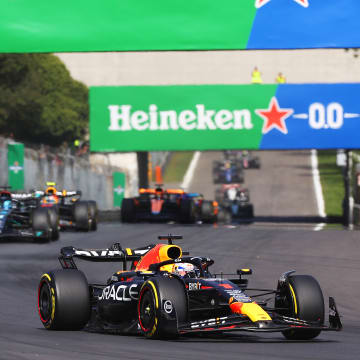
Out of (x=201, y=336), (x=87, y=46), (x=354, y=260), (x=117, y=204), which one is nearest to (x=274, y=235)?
(x=354, y=260)

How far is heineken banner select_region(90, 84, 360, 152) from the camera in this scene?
105 feet

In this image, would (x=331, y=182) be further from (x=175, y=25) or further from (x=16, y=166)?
(x=175, y=25)

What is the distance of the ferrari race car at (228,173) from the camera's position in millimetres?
64125

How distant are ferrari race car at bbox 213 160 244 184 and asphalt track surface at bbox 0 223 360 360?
1345 inches

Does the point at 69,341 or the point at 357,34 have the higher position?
the point at 357,34

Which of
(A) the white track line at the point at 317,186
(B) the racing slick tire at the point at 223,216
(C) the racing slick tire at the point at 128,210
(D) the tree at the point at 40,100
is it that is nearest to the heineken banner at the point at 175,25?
(C) the racing slick tire at the point at 128,210

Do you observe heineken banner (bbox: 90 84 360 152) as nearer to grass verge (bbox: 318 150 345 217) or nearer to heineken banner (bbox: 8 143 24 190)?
heineken banner (bbox: 8 143 24 190)

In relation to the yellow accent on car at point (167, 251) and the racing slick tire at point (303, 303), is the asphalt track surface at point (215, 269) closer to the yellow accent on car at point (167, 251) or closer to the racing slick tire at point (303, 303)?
the racing slick tire at point (303, 303)

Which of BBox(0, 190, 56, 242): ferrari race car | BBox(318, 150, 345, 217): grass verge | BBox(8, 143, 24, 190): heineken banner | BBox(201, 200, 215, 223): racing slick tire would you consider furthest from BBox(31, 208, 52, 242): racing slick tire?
BBox(318, 150, 345, 217): grass verge

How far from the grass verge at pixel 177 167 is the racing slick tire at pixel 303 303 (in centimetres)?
5793

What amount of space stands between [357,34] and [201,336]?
10.5m

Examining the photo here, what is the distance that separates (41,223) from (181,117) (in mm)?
10209

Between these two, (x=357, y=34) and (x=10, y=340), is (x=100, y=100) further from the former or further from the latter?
(x=10, y=340)

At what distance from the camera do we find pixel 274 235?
83.8ft
